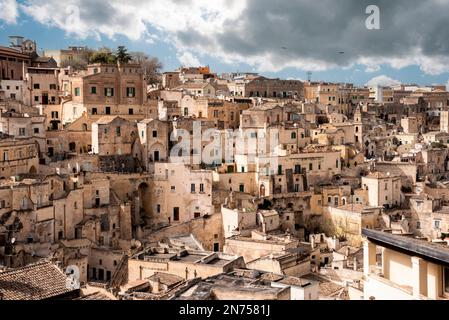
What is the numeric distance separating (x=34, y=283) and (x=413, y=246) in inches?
432

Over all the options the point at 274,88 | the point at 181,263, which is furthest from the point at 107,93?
the point at 181,263

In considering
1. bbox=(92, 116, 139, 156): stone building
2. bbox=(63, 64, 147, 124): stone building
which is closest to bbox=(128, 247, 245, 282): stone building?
bbox=(92, 116, 139, 156): stone building

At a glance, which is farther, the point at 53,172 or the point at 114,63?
the point at 114,63

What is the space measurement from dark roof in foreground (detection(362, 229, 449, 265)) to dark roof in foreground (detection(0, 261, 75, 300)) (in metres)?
8.43

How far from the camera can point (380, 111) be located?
208 ft

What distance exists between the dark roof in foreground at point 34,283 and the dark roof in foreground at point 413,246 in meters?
8.43

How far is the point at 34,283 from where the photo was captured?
53.9ft

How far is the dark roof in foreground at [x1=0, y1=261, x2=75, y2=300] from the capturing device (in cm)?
1560

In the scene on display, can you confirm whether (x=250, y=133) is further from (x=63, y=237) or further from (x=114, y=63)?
(x=63, y=237)

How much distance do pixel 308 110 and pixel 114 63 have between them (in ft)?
52.2

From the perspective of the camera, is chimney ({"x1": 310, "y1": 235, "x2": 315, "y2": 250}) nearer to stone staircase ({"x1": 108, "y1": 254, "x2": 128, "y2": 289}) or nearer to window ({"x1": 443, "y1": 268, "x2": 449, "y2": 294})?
stone staircase ({"x1": 108, "y1": 254, "x2": 128, "y2": 289})

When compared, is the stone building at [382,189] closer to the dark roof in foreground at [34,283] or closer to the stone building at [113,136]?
the stone building at [113,136]

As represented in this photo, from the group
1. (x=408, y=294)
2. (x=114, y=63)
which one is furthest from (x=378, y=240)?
(x=114, y=63)

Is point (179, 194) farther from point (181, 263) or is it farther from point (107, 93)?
point (181, 263)
